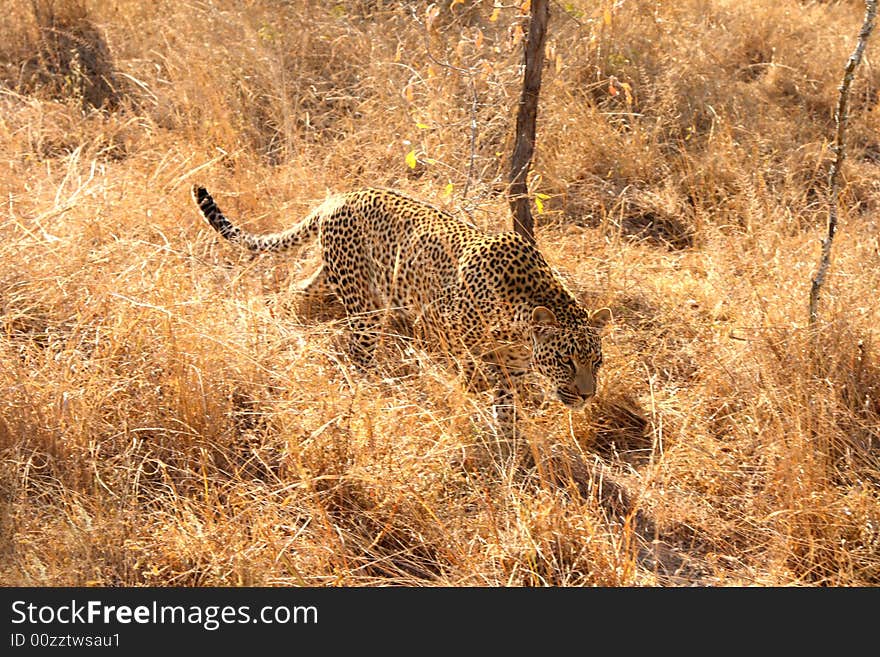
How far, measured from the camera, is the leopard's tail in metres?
5.88

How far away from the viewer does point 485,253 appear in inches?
197

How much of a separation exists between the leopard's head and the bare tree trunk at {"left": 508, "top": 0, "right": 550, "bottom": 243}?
4.01ft

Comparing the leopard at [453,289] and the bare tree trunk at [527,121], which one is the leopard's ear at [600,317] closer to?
the leopard at [453,289]

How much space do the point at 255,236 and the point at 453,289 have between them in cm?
157

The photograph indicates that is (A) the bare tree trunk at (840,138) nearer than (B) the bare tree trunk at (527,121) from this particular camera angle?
Yes

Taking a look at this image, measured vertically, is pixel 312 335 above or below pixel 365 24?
below

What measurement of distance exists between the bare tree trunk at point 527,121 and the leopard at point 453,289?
2.37 ft

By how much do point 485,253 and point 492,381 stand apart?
648 mm

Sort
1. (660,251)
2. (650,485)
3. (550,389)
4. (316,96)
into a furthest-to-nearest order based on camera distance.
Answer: (316,96) → (660,251) → (550,389) → (650,485)

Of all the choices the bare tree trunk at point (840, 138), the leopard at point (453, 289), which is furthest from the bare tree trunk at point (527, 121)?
the bare tree trunk at point (840, 138)

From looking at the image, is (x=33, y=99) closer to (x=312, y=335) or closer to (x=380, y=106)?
(x=380, y=106)

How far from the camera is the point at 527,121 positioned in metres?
5.95

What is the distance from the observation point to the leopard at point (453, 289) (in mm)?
4703

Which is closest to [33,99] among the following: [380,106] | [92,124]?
[92,124]
